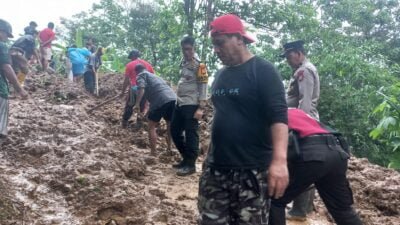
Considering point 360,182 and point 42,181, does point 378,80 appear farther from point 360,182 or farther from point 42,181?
point 42,181

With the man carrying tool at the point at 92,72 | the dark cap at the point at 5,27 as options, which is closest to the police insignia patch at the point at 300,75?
the dark cap at the point at 5,27

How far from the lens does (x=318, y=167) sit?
247cm

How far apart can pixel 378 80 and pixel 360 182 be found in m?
6.00

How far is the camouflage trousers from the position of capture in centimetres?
222

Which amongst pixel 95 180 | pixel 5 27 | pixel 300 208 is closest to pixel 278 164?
pixel 300 208

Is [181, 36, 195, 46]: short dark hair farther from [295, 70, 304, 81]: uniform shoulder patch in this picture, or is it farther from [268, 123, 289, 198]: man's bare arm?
[268, 123, 289, 198]: man's bare arm

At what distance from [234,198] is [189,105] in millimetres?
2833

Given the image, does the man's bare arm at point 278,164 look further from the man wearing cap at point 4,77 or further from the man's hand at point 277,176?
the man wearing cap at point 4,77

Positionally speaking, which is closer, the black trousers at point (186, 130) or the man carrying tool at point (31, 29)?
the black trousers at point (186, 130)

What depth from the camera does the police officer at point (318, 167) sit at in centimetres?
247

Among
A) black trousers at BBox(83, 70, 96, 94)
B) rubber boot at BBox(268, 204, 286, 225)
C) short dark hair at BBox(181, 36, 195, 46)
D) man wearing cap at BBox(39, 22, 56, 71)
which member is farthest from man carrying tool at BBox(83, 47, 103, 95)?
rubber boot at BBox(268, 204, 286, 225)

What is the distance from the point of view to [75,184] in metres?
3.90

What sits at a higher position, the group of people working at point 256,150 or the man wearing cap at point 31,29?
the man wearing cap at point 31,29

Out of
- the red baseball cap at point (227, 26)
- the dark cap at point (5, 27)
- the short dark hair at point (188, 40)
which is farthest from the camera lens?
the short dark hair at point (188, 40)
